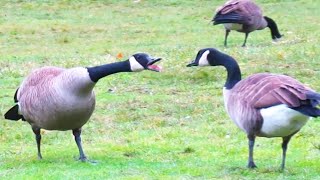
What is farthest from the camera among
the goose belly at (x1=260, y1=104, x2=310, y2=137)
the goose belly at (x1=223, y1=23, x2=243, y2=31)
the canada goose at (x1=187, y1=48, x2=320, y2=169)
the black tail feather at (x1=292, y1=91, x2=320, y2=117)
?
the goose belly at (x1=223, y1=23, x2=243, y2=31)

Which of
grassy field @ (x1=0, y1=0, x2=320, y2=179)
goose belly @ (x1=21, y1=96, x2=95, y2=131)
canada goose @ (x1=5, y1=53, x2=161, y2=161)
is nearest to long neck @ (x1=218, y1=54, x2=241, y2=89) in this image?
canada goose @ (x1=5, y1=53, x2=161, y2=161)

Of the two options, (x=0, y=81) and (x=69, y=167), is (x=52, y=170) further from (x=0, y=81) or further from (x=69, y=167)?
(x=0, y=81)

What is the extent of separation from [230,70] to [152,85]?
7.20 meters

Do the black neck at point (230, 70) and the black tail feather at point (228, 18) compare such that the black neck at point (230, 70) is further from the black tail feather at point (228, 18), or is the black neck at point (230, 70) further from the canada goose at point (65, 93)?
the black tail feather at point (228, 18)

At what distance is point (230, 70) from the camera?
9.06 m

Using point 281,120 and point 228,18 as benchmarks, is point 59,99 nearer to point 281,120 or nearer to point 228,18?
point 281,120

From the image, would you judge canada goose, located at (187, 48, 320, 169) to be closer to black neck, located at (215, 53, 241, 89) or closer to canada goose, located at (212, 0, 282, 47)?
black neck, located at (215, 53, 241, 89)

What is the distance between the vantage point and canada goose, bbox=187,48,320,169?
756cm

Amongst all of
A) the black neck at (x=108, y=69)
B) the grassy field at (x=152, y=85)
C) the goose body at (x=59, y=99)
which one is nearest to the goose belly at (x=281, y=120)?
the grassy field at (x=152, y=85)

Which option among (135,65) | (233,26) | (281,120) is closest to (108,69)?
(135,65)

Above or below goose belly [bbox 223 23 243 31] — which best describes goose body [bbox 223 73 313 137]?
above

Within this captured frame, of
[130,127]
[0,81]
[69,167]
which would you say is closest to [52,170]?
[69,167]

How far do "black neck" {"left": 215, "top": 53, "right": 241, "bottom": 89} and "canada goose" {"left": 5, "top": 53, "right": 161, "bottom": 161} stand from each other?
78 cm

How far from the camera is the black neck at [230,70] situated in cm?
899
